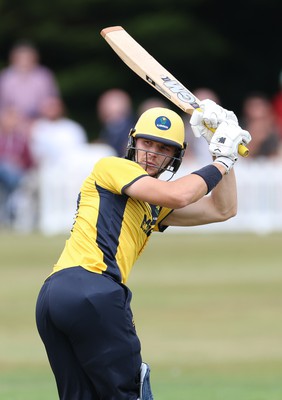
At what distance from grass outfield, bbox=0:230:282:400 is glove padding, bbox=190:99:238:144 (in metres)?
2.25

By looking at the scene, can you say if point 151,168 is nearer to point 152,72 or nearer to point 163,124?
point 163,124

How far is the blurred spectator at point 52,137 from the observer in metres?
15.3

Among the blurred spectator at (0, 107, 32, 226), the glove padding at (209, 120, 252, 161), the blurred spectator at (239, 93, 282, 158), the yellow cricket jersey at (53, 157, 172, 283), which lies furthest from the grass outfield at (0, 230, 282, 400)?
the glove padding at (209, 120, 252, 161)

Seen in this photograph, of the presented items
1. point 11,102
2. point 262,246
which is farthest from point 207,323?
point 11,102

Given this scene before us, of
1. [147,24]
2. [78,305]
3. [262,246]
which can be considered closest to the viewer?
[78,305]

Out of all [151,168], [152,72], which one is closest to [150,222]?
[151,168]

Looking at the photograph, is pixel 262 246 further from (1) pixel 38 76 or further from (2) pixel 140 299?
(1) pixel 38 76

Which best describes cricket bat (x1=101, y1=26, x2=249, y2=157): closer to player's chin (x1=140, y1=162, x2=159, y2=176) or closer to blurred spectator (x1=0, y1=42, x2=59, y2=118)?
player's chin (x1=140, y1=162, x2=159, y2=176)

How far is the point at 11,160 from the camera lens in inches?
605

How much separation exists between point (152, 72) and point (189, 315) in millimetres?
4845

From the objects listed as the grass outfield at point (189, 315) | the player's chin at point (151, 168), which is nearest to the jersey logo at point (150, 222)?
the player's chin at point (151, 168)

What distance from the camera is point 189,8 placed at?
69.7 ft

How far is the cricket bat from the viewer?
5.49 m

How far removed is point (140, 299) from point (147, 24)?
10.6m
